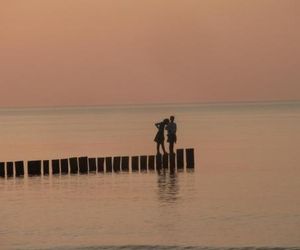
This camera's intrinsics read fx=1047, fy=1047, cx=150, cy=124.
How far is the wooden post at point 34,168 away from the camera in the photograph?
42.6 m

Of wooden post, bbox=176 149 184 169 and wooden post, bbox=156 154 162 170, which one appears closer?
wooden post, bbox=156 154 162 170

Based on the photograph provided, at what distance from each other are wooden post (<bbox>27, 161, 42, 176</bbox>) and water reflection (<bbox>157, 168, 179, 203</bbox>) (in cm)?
493

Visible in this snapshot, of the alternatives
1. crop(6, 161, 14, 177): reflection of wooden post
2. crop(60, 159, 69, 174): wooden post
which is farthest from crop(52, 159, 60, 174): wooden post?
crop(6, 161, 14, 177): reflection of wooden post

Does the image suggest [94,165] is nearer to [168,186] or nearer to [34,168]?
[34,168]

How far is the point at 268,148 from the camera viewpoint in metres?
66.0

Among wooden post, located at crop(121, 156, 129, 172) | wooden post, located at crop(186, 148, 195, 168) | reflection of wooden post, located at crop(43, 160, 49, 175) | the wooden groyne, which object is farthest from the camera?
wooden post, located at crop(186, 148, 195, 168)

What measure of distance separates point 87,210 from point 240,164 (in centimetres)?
2022

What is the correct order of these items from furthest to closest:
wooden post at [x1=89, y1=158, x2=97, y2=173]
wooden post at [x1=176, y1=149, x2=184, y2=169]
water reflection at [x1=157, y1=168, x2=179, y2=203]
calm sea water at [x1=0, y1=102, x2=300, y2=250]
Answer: wooden post at [x1=176, y1=149, x2=184, y2=169]
wooden post at [x1=89, y1=158, x2=97, y2=173]
water reflection at [x1=157, y1=168, x2=179, y2=203]
calm sea water at [x1=0, y1=102, x2=300, y2=250]

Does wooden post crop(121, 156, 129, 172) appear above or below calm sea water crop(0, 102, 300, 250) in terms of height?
above

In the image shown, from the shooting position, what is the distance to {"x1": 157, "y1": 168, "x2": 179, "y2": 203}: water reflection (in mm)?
35519

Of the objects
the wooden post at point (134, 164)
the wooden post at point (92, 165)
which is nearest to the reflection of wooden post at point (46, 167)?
the wooden post at point (92, 165)

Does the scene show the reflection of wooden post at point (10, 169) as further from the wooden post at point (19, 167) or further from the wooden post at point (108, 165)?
the wooden post at point (108, 165)

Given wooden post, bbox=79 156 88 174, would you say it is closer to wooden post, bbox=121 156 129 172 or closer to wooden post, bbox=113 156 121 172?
wooden post, bbox=113 156 121 172

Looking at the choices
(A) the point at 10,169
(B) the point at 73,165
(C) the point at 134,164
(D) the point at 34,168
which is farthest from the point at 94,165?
(A) the point at 10,169
